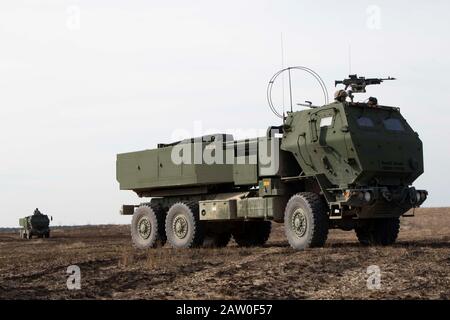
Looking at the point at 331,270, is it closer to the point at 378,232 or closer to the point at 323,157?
the point at 323,157

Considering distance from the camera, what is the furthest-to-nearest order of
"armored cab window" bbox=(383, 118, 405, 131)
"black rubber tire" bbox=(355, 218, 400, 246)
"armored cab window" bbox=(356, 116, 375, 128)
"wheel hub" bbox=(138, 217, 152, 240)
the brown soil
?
"wheel hub" bbox=(138, 217, 152, 240), "black rubber tire" bbox=(355, 218, 400, 246), "armored cab window" bbox=(383, 118, 405, 131), "armored cab window" bbox=(356, 116, 375, 128), the brown soil

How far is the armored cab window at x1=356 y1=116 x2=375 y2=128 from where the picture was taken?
53.4ft

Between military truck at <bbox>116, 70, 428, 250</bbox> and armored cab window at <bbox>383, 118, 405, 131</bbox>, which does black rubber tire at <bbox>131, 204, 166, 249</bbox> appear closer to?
military truck at <bbox>116, 70, 428, 250</bbox>

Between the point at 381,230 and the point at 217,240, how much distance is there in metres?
5.35

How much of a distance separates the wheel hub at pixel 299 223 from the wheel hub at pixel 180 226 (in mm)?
4241

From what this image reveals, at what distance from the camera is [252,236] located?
68.6 feet

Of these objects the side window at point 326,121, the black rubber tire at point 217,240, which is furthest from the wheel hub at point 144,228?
the side window at point 326,121

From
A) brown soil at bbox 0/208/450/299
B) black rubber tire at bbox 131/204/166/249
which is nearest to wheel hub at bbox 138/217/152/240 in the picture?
black rubber tire at bbox 131/204/166/249

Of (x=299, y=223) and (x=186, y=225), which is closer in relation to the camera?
(x=299, y=223)

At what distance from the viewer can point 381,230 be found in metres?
17.8

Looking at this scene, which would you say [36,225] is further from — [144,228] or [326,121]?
[326,121]

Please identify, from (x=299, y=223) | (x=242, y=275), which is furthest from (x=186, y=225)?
(x=242, y=275)

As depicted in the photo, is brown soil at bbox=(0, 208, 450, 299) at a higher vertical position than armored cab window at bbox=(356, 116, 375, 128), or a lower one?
lower
